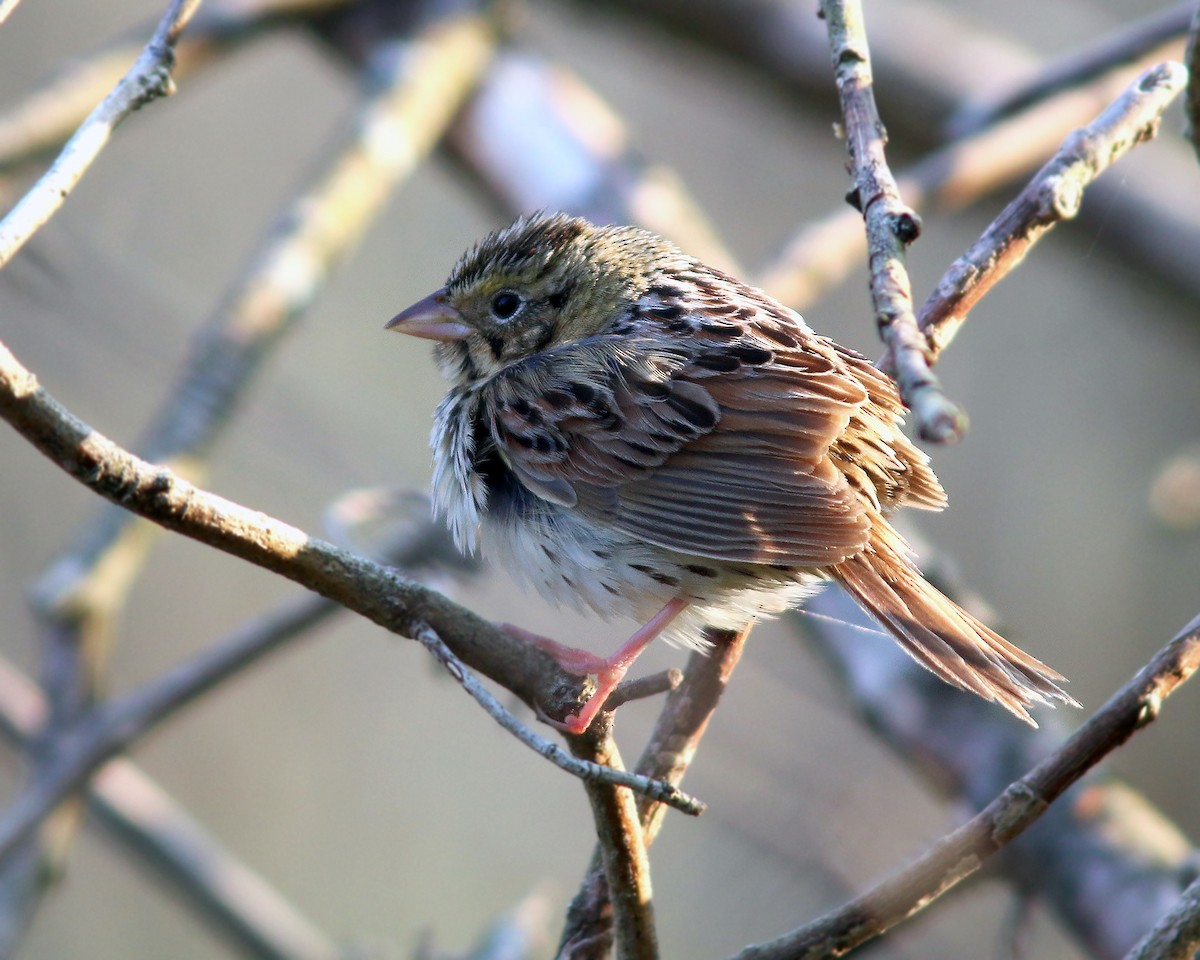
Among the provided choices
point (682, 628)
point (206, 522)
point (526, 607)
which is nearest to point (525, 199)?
point (526, 607)

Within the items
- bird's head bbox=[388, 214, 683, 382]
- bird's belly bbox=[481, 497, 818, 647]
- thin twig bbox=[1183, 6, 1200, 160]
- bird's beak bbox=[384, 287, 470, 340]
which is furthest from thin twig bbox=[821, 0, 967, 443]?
bird's beak bbox=[384, 287, 470, 340]

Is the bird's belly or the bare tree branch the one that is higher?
the bird's belly

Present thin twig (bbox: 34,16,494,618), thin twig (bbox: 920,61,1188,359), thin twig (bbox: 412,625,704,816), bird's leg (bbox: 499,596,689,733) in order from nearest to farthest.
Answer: thin twig (bbox: 412,625,704,816)
thin twig (bbox: 920,61,1188,359)
bird's leg (bbox: 499,596,689,733)
thin twig (bbox: 34,16,494,618)

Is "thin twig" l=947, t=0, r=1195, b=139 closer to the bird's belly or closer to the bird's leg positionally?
the bird's belly

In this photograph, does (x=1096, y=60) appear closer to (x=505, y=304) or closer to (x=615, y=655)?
(x=505, y=304)

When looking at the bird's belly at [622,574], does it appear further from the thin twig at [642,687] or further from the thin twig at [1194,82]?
the thin twig at [1194,82]

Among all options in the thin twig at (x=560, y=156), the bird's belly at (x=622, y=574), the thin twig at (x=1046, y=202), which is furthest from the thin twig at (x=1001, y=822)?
the thin twig at (x=560, y=156)

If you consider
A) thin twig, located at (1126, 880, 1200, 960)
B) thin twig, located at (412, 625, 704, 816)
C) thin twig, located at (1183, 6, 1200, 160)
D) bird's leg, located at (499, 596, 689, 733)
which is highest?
thin twig, located at (1183, 6, 1200, 160)

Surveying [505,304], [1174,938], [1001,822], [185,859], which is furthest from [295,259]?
[1174,938]

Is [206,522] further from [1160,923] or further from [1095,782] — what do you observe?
[1095,782]
